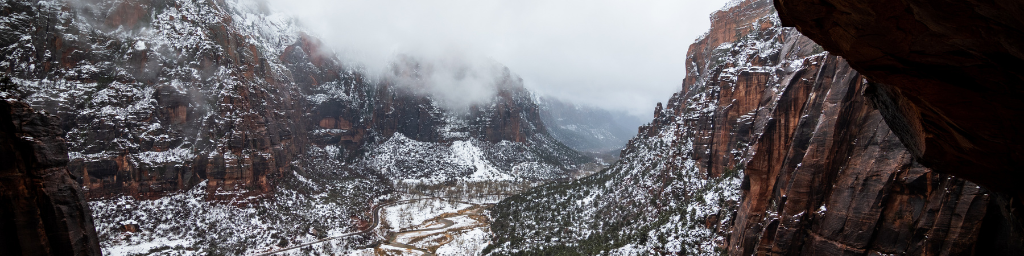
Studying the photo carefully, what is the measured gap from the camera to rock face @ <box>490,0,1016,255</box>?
902 inches

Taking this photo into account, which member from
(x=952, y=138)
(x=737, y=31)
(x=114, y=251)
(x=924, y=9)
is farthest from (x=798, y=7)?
(x=114, y=251)

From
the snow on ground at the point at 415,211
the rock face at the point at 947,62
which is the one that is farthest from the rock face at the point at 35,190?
the snow on ground at the point at 415,211

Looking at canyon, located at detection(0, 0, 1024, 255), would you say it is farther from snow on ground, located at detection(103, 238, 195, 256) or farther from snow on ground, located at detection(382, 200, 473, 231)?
snow on ground, located at detection(382, 200, 473, 231)

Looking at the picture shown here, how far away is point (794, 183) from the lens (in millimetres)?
31109

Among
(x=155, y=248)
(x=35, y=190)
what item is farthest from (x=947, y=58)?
(x=155, y=248)

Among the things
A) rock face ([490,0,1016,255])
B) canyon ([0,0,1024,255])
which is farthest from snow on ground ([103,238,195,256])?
rock face ([490,0,1016,255])

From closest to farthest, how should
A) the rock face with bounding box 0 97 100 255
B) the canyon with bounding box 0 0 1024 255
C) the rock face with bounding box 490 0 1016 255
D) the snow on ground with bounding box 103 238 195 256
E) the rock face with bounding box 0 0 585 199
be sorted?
the canyon with bounding box 0 0 1024 255, the rock face with bounding box 0 97 100 255, the rock face with bounding box 490 0 1016 255, the snow on ground with bounding box 103 238 195 256, the rock face with bounding box 0 0 585 199

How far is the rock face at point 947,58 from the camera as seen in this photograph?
29.1 ft

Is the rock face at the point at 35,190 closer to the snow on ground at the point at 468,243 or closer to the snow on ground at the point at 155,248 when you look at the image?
the snow on ground at the point at 155,248

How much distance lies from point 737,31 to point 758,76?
45.9 metres

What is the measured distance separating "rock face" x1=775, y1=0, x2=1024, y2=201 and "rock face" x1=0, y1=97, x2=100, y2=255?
103 feet

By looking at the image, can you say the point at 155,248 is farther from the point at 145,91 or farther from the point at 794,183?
the point at 794,183

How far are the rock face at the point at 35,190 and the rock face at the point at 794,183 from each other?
3686 cm

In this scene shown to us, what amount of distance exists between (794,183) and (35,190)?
44.6 m
